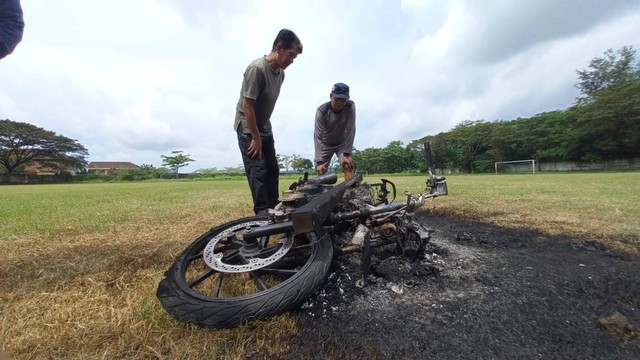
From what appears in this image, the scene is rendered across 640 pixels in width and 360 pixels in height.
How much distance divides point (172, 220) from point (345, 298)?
163 inches

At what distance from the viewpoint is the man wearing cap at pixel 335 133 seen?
4.76 m

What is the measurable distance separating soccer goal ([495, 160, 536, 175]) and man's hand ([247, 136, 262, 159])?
156 ft

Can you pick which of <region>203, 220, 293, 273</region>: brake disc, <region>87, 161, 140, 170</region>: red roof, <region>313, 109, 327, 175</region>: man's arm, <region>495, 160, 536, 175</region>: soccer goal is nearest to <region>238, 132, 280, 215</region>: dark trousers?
<region>203, 220, 293, 273</region>: brake disc

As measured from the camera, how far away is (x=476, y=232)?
3791 mm

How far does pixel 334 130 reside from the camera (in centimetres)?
492

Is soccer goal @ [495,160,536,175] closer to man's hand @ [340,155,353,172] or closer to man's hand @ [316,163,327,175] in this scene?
man's hand @ [340,155,353,172]

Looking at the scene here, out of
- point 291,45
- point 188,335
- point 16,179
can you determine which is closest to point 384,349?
point 188,335

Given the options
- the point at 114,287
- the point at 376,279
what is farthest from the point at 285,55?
the point at 114,287

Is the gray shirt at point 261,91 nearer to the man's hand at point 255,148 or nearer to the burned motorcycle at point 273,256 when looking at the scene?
the man's hand at point 255,148

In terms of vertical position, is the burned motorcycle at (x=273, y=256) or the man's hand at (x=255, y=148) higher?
the man's hand at (x=255, y=148)

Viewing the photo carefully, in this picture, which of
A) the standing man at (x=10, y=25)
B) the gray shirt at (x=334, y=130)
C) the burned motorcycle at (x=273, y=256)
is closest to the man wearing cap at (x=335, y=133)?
the gray shirt at (x=334, y=130)

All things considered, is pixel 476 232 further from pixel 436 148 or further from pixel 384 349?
pixel 436 148

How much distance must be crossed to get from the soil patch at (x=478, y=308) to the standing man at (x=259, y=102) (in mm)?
1141

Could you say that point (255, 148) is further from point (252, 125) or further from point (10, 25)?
point (10, 25)
